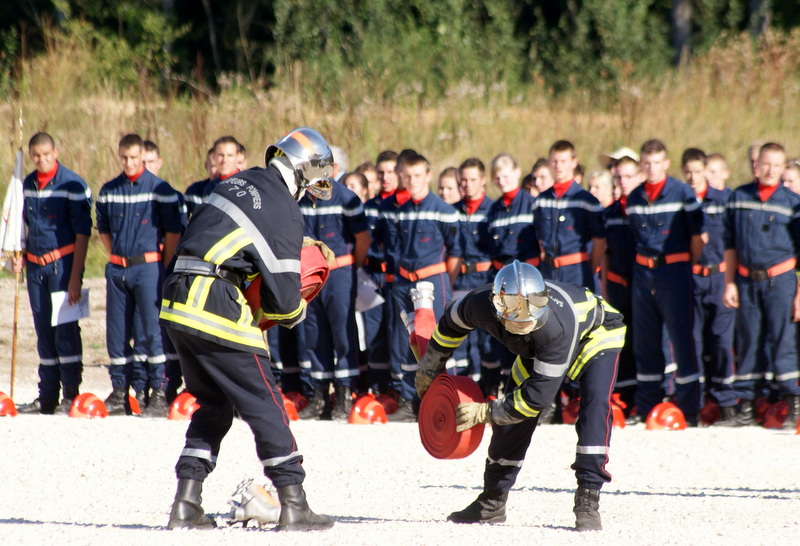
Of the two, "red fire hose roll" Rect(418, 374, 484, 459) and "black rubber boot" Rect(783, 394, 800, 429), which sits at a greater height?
"red fire hose roll" Rect(418, 374, 484, 459)

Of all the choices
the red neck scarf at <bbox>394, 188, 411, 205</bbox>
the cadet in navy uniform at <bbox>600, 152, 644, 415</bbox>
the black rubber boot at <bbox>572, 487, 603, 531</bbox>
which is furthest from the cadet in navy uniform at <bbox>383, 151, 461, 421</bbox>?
the black rubber boot at <bbox>572, 487, 603, 531</bbox>

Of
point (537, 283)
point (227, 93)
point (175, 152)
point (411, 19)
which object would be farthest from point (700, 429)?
point (411, 19)

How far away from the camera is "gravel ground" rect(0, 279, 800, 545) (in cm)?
601

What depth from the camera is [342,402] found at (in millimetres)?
10789

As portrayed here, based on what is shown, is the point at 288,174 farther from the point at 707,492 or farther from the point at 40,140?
the point at 40,140

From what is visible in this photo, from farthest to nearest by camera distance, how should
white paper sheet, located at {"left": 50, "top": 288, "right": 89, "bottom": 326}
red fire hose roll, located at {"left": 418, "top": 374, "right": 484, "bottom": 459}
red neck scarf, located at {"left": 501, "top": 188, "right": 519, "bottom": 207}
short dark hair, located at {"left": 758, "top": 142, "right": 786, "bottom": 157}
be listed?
red neck scarf, located at {"left": 501, "top": 188, "right": 519, "bottom": 207}
white paper sheet, located at {"left": 50, "top": 288, "right": 89, "bottom": 326}
short dark hair, located at {"left": 758, "top": 142, "right": 786, "bottom": 157}
red fire hose roll, located at {"left": 418, "top": 374, "right": 484, "bottom": 459}

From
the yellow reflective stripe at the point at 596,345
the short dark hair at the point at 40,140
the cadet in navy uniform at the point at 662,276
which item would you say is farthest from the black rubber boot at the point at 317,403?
the yellow reflective stripe at the point at 596,345

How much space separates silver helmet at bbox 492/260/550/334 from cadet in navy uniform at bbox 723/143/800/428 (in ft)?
15.5

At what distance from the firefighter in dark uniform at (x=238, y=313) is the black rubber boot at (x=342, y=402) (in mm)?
4582

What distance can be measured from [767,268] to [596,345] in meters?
4.20

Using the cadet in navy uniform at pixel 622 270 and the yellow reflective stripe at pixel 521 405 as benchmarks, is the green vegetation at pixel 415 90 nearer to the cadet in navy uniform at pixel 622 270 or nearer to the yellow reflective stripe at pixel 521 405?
the cadet in navy uniform at pixel 622 270

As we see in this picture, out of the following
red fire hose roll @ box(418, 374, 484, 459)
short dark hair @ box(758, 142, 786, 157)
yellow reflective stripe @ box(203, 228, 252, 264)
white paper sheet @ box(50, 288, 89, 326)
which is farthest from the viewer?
white paper sheet @ box(50, 288, 89, 326)

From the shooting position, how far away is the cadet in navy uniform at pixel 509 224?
10648 millimetres

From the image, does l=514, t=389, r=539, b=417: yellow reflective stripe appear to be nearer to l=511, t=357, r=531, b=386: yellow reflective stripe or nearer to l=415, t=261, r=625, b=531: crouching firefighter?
l=415, t=261, r=625, b=531: crouching firefighter
